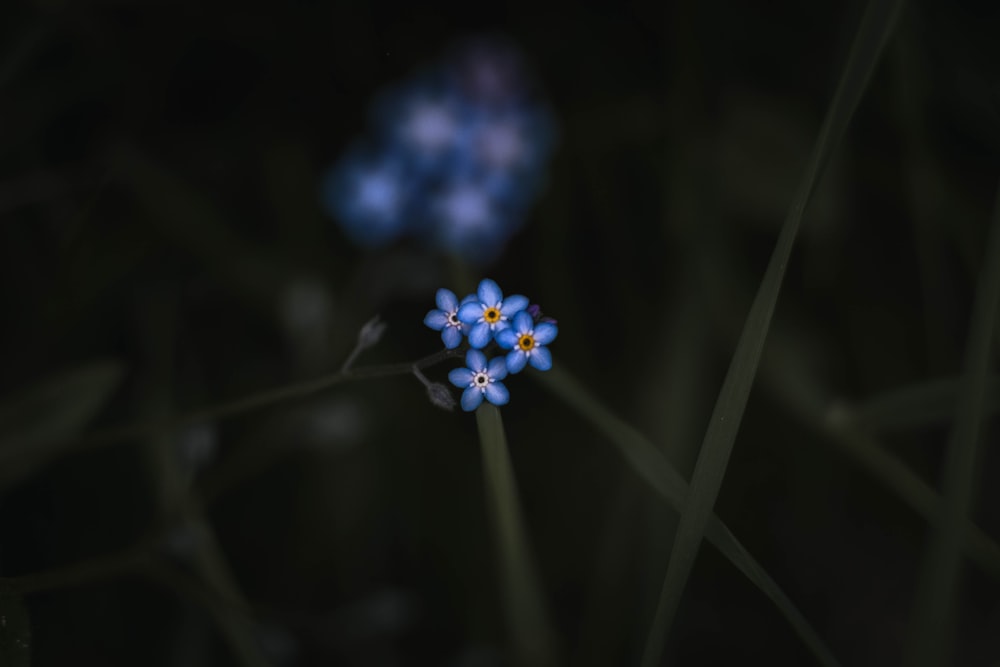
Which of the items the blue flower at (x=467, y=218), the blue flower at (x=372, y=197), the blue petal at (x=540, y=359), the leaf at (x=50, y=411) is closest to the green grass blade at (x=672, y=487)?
the blue petal at (x=540, y=359)

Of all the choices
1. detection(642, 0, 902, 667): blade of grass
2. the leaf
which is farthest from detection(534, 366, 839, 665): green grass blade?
the leaf

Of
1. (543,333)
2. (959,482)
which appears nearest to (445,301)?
(543,333)

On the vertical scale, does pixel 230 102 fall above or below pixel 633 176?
above

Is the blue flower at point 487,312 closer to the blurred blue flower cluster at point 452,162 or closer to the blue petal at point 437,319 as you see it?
the blue petal at point 437,319

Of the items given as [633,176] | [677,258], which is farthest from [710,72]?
[677,258]

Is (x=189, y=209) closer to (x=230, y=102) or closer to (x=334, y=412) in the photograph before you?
(x=230, y=102)
